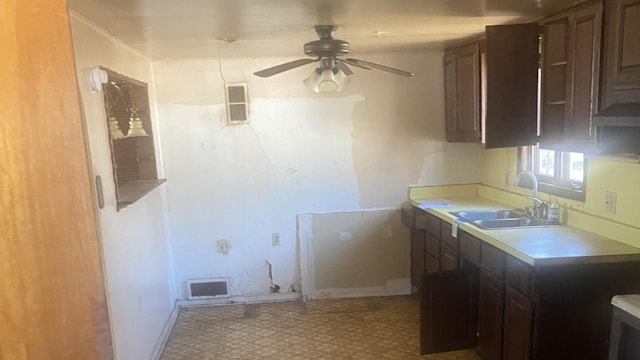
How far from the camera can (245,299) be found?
13.8 feet

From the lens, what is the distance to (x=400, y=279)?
4238mm

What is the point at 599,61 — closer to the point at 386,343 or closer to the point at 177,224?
the point at 386,343

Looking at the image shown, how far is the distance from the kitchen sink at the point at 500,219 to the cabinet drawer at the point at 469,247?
0.10 m

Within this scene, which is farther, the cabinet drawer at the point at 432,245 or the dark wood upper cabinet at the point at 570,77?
→ the cabinet drawer at the point at 432,245

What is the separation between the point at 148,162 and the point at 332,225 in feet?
5.50

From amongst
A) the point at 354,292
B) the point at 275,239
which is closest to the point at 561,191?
the point at 354,292

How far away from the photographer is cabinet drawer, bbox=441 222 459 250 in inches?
126

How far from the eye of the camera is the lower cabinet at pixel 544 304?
2242 mm

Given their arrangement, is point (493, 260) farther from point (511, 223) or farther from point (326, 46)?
point (326, 46)

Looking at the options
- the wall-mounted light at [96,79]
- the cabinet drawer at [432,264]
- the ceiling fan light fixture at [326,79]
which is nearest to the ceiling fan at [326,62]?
the ceiling fan light fixture at [326,79]

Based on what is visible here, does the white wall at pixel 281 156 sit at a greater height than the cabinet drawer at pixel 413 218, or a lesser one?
greater

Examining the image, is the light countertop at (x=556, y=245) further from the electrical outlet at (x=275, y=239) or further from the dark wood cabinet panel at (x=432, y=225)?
the electrical outlet at (x=275, y=239)

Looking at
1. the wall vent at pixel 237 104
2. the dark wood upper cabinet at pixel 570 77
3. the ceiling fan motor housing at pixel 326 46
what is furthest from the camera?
the wall vent at pixel 237 104

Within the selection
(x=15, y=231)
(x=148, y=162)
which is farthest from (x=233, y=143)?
(x=15, y=231)
